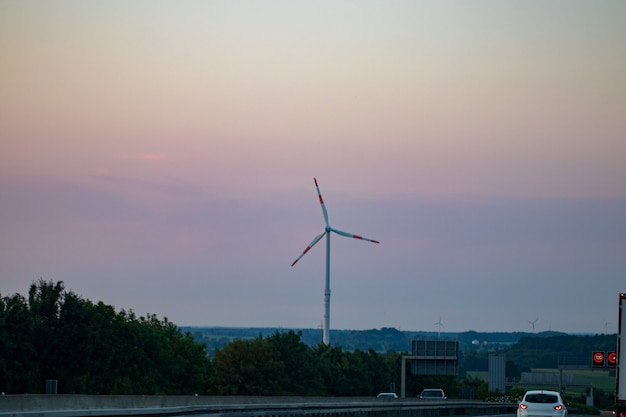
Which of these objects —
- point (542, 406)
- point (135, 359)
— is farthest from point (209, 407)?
point (135, 359)

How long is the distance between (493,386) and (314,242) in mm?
58616

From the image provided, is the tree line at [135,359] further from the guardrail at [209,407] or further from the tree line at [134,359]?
the guardrail at [209,407]

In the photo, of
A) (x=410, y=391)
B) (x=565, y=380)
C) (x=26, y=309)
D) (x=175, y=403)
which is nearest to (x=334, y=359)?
(x=410, y=391)

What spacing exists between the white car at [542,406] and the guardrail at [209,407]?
8241mm

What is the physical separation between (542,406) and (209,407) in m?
16.5

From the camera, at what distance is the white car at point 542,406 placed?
49.2 metres

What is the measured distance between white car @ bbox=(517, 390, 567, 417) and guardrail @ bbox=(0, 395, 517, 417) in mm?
8241

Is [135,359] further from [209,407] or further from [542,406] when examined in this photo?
[209,407]

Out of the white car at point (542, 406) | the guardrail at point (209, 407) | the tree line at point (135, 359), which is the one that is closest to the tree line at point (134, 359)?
the tree line at point (135, 359)

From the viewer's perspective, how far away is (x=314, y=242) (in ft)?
442

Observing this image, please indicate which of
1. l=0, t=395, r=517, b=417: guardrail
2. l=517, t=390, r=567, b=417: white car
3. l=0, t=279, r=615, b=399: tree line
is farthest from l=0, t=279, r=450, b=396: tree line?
l=517, t=390, r=567, b=417: white car

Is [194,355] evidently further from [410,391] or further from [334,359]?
[410,391]

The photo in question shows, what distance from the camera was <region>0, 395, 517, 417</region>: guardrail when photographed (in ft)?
80.8

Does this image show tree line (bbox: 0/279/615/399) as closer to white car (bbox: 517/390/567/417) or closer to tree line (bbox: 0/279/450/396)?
tree line (bbox: 0/279/450/396)
